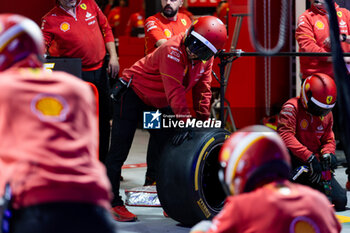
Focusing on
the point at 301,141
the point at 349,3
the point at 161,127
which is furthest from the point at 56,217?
the point at 349,3

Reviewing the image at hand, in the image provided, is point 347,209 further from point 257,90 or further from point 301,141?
point 257,90

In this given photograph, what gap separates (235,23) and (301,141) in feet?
13.6

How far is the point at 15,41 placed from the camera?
2576 millimetres

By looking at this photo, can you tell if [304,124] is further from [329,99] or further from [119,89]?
[119,89]

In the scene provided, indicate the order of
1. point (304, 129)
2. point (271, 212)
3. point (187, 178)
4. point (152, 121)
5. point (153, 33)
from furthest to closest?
1. point (153, 33)
2. point (304, 129)
3. point (152, 121)
4. point (187, 178)
5. point (271, 212)

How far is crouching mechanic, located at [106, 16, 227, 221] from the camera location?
4.71 meters

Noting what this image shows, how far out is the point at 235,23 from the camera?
952cm

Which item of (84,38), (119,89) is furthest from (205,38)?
(84,38)

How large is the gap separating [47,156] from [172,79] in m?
2.35

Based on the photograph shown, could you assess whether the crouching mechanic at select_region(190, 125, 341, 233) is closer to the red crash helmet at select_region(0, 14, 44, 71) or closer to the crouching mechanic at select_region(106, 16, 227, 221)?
the red crash helmet at select_region(0, 14, 44, 71)

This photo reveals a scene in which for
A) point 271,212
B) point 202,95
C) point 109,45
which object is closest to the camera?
point 271,212

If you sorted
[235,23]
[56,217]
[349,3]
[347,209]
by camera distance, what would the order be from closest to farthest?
1. [56,217]
2. [347,209]
3. [349,3]
4. [235,23]

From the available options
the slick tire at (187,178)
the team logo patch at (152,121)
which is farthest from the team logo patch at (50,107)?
the team logo patch at (152,121)

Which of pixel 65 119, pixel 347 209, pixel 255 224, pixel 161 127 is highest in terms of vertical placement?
pixel 65 119
